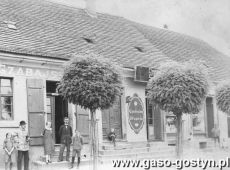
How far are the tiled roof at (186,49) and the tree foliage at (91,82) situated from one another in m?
10.7

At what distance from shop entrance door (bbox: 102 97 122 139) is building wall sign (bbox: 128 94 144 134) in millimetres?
485

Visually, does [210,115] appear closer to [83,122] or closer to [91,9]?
[91,9]

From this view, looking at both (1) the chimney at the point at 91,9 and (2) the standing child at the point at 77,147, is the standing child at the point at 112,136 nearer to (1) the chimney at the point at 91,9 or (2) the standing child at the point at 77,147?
(2) the standing child at the point at 77,147

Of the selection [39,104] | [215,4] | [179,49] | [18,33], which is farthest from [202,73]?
[179,49]

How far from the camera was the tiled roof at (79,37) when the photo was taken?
16.2 meters

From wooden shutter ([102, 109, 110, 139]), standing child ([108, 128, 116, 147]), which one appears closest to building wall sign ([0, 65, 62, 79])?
wooden shutter ([102, 109, 110, 139])

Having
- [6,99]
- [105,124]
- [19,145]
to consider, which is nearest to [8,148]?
[19,145]

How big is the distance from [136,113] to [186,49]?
7.98 metres

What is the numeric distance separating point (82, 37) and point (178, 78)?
6160mm

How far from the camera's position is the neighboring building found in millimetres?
14977

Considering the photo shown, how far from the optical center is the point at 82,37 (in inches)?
755

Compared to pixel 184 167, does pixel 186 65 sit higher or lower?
higher

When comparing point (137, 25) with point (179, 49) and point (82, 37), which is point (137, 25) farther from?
point (82, 37)

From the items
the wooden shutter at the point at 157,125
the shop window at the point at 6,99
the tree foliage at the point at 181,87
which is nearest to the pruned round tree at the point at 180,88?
the tree foliage at the point at 181,87
